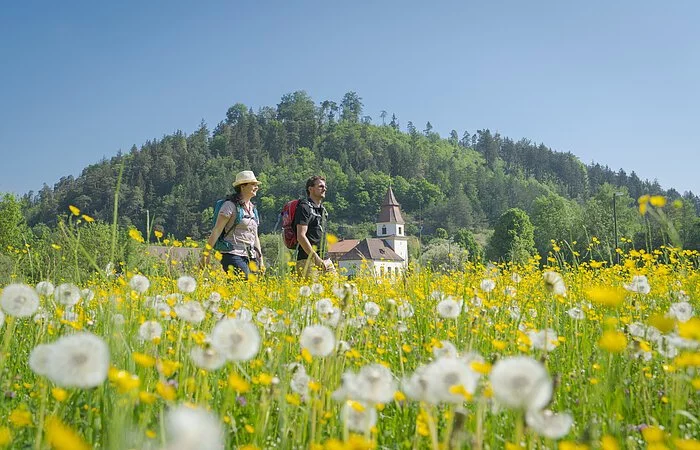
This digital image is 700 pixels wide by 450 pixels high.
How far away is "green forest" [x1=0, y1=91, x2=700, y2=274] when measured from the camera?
381ft

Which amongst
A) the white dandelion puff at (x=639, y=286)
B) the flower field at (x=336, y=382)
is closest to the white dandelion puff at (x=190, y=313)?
the flower field at (x=336, y=382)

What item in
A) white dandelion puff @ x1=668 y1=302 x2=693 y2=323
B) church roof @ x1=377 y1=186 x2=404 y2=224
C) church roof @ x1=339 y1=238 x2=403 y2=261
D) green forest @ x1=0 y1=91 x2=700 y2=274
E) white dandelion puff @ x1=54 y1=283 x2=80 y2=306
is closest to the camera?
white dandelion puff @ x1=54 y1=283 x2=80 y2=306

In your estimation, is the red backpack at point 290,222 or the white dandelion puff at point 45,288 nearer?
the white dandelion puff at point 45,288

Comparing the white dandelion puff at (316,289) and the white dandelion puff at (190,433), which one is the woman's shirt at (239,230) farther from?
the white dandelion puff at (190,433)

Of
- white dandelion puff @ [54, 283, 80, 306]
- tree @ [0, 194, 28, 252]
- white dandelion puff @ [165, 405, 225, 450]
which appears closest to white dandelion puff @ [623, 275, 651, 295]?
white dandelion puff @ [54, 283, 80, 306]

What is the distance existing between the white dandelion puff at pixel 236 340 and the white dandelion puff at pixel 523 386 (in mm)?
602

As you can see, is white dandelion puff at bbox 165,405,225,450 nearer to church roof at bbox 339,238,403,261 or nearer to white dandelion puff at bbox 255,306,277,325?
white dandelion puff at bbox 255,306,277,325

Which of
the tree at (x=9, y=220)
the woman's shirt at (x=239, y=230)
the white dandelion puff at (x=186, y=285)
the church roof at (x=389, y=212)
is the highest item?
the church roof at (x=389, y=212)

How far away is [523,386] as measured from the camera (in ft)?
3.64

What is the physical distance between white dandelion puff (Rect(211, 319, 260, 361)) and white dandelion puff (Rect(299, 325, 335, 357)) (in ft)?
0.95

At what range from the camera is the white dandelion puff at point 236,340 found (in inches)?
57.7

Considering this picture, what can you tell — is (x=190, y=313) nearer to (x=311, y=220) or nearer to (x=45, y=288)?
(x=45, y=288)

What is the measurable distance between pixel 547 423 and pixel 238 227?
19.5 ft

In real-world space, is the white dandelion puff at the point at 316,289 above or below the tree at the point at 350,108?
below
